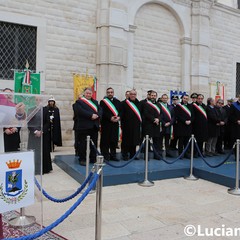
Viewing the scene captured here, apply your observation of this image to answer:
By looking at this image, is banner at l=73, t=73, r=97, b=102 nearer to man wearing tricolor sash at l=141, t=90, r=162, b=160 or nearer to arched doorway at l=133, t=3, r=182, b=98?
arched doorway at l=133, t=3, r=182, b=98

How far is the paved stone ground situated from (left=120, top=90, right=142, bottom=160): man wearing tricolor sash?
139 centimetres

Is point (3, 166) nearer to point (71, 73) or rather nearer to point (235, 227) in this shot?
point (235, 227)

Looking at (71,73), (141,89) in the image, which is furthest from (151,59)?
(71,73)

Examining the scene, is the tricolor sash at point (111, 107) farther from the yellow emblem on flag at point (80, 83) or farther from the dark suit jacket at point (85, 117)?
the yellow emblem on flag at point (80, 83)

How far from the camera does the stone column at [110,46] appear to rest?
10.1 meters

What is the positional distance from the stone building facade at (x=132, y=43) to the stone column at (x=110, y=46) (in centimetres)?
3

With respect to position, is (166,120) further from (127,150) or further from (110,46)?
(110,46)

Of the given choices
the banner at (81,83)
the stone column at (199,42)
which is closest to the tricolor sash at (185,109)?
the banner at (81,83)

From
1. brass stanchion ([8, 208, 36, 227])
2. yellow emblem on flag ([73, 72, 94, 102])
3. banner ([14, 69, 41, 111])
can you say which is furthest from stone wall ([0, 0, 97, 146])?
brass stanchion ([8, 208, 36, 227])

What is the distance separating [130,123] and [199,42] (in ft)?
24.8

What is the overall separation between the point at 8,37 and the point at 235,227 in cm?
829

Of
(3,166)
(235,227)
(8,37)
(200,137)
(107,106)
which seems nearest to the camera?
(3,166)

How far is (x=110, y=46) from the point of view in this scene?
33.0 feet

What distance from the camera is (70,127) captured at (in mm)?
9922
